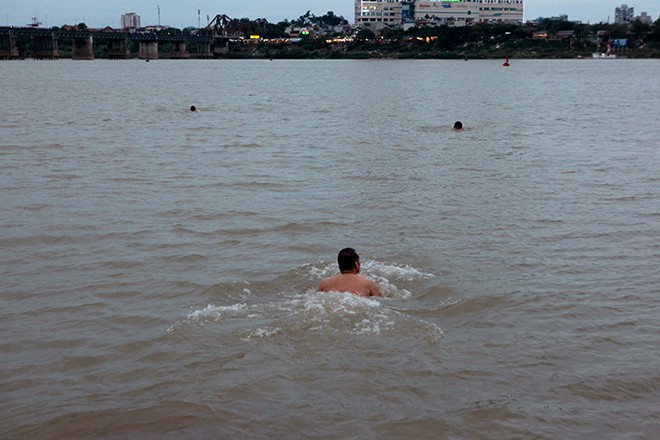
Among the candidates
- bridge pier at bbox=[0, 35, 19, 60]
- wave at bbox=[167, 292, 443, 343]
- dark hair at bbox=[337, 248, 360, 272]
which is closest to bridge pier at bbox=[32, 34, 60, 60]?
bridge pier at bbox=[0, 35, 19, 60]

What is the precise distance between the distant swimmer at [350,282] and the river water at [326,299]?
0.27 m

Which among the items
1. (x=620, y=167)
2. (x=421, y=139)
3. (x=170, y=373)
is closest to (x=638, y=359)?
(x=170, y=373)

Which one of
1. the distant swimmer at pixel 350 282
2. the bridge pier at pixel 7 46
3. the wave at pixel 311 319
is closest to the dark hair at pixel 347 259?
the distant swimmer at pixel 350 282

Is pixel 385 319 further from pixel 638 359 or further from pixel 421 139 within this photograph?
pixel 421 139

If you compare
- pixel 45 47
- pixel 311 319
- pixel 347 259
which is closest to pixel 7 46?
pixel 45 47

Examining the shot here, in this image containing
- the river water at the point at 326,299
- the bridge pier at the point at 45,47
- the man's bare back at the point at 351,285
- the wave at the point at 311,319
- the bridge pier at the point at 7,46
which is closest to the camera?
the river water at the point at 326,299

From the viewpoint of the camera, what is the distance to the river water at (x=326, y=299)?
7.11 meters

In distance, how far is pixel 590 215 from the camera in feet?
51.0

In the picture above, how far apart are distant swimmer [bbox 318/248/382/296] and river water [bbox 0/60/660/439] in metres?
0.27

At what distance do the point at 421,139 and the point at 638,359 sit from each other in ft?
72.3

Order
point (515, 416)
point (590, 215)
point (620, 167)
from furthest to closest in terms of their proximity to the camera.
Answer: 1. point (620, 167)
2. point (590, 215)
3. point (515, 416)

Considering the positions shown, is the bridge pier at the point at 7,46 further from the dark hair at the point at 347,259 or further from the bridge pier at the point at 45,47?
the dark hair at the point at 347,259

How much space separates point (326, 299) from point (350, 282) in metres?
0.39

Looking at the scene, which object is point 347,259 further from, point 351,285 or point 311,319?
point 311,319
